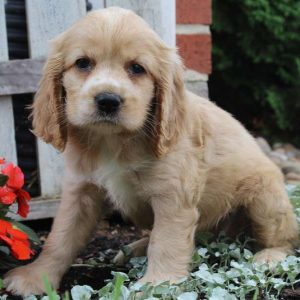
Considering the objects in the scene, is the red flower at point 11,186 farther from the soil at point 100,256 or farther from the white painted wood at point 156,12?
the white painted wood at point 156,12

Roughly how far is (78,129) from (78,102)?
305mm

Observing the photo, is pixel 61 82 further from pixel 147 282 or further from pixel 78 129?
pixel 147 282

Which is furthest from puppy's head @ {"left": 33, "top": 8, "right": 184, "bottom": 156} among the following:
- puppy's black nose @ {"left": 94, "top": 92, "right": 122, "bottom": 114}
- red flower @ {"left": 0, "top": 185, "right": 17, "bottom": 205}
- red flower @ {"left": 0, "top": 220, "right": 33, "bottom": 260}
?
red flower @ {"left": 0, "top": 220, "right": 33, "bottom": 260}

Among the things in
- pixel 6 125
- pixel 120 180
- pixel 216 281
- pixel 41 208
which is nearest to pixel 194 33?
pixel 6 125

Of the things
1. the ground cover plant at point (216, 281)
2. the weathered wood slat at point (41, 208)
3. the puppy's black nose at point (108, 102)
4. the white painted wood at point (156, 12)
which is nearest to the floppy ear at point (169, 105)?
the puppy's black nose at point (108, 102)

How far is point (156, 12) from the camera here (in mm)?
4285

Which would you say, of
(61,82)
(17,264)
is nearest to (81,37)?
(61,82)

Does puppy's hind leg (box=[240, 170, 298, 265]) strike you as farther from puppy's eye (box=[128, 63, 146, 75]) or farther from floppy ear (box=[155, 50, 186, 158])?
puppy's eye (box=[128, 63, 146, 75])

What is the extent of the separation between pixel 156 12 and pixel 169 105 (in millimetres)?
1386

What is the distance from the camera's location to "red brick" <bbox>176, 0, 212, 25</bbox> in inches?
184

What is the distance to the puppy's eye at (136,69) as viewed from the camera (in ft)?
9.73

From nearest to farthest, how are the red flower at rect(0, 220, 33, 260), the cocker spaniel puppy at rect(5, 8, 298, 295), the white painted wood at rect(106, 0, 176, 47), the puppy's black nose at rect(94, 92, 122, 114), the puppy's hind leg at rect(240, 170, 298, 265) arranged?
the puppy's black nose at rect(94, 92, 122, 114), the cocker spaniel puppy at rect(5, 8, 298, 295), the red flower at rect(0, 220, 33, 260), the puppy's hind leg at rect(240, 170, 298, 265), the white painted wood at rect(106, 0, 176, 47)

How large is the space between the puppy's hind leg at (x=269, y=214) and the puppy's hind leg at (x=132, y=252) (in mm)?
627

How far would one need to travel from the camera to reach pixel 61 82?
3.10m
